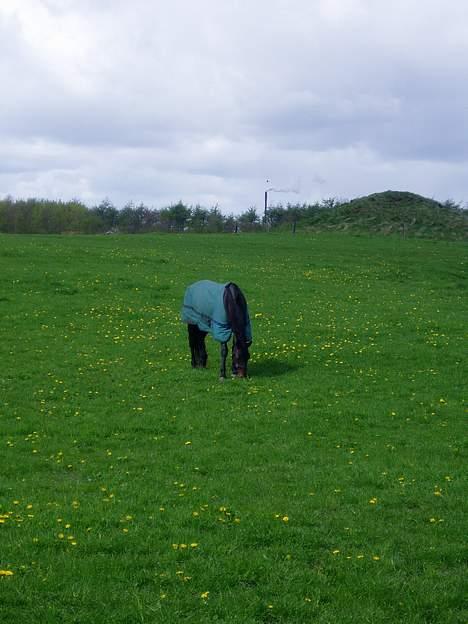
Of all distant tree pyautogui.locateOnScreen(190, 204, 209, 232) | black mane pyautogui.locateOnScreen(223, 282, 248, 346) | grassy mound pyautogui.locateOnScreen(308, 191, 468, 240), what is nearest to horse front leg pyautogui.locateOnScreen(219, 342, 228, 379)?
black mane pyautogui.locateOnScreen(223, 282, 248, 346)

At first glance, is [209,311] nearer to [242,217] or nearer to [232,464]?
[232,464]

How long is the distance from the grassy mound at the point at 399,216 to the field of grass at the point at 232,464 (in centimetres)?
3864

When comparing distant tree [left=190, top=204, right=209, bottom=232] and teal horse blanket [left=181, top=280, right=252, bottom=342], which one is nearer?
teal horse blanket [left=181, top=280, right=252, bottom=342]

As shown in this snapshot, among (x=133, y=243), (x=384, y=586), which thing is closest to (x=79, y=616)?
(x=384, y=586)

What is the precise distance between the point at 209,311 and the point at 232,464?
277 inches

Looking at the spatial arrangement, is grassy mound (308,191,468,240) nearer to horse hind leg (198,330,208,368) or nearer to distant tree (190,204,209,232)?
distant tree (190,204,209,232)

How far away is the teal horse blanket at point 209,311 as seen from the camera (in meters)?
18.6

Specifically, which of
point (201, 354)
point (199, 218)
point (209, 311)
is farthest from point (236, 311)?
point (199, 218)

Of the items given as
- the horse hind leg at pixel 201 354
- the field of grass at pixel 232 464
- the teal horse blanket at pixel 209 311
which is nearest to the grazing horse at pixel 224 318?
the teal horse blanket at pixel 209 311

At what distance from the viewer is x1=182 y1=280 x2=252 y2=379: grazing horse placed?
18.6m

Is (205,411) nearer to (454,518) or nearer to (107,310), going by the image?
(454,518)

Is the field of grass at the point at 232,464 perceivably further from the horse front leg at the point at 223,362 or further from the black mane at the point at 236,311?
the black mane at the point at 236,311

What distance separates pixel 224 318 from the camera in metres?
18.6

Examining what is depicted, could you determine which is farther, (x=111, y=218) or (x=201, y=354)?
(x=111, y=218)
